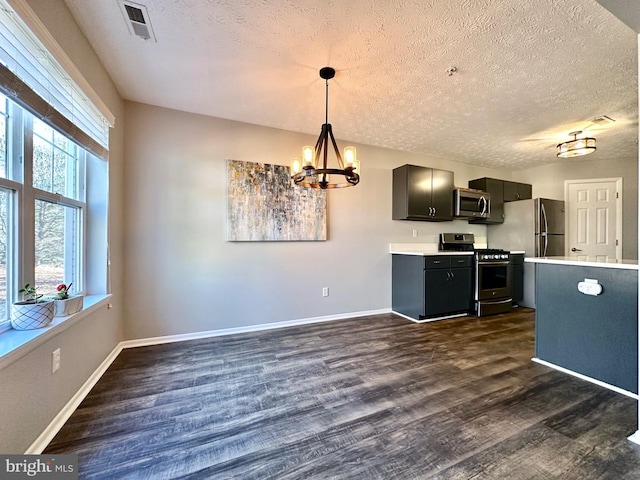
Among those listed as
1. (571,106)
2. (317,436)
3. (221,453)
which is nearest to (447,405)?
(317,436)

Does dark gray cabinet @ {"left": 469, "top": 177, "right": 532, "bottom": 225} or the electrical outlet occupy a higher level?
dark gray cabinet @ {"left": 469, "top": 177, "right": 532, "bottom": 225}

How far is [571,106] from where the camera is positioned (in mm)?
2707

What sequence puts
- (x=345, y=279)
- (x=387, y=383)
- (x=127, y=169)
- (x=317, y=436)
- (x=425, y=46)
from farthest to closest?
(x=345, y=279), (x=127, y=169), (x=387, y=383), (x=425, y=46), (x=317, y=436)

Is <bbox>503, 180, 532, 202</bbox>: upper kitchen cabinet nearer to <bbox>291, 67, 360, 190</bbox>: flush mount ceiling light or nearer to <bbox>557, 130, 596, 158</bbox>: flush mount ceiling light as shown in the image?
<bbox>557, 130, 596, 158</bbox>: flush mount ceiling light

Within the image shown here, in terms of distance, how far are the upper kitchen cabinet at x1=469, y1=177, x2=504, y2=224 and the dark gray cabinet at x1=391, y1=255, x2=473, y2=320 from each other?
120 centimetres

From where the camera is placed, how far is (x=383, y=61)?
6.76 feet

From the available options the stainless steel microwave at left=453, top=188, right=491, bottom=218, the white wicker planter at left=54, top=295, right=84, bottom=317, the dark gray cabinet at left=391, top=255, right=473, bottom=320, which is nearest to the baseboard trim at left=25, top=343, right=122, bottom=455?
the white wicker planter at left=54, top=295, right=84, bottom=317

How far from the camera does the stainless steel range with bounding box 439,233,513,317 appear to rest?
3.88 meters

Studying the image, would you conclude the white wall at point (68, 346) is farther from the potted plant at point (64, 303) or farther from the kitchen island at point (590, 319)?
the kitchen island at point (590, 319)

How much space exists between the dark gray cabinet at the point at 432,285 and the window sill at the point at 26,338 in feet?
11.4

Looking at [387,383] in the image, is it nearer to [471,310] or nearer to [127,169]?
[471,310]

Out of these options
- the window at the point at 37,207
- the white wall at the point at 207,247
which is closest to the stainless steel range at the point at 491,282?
the white wall at the point at 207,247

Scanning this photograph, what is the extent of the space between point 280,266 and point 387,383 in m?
1.83

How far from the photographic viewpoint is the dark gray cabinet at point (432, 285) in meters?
3.58
